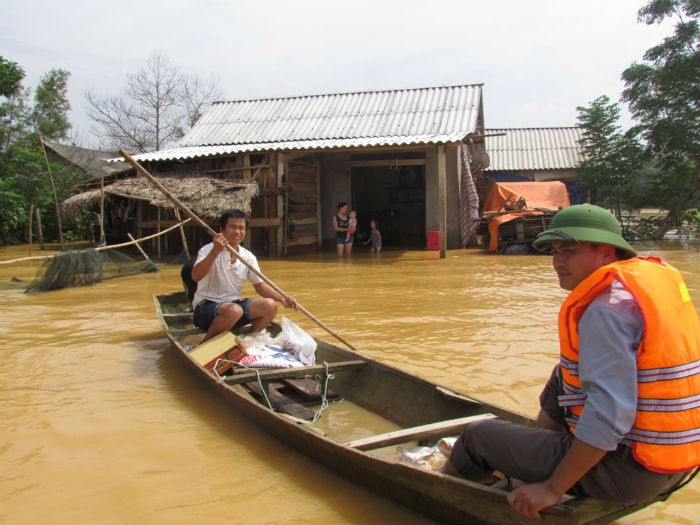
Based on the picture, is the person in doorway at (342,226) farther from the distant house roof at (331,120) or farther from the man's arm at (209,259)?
the man's arm at (209,259)

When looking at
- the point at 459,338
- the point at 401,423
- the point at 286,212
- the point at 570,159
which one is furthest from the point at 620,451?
the point at 570,159

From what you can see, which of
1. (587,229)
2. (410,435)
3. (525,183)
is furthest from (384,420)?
(525,183)

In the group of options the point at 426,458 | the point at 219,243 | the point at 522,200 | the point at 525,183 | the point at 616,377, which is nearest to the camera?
the point at 616,377

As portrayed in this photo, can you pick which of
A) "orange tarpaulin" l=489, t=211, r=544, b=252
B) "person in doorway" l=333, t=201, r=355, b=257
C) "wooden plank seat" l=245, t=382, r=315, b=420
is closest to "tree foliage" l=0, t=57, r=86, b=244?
"person in doorway" l=333, t=201, r=355, b=257

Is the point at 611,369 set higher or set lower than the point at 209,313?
higher

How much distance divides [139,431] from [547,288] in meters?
6.63

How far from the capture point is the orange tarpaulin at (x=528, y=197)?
1493 centimetres

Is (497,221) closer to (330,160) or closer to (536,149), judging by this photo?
(330,160)

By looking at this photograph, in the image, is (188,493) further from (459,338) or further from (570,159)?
(570,159)

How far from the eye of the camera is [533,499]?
6.72 ft

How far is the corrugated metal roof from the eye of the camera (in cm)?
2244

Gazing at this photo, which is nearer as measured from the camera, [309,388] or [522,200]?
[309,388]

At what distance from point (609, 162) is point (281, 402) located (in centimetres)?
1711

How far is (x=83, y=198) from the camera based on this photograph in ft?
45.4
